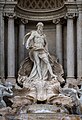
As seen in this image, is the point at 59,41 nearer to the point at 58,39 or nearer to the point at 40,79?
the point at 58,39

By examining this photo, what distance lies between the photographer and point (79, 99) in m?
22.8

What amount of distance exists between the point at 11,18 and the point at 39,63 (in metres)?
3.31

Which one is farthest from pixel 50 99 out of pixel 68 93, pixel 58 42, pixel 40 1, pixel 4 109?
pixel 40 1

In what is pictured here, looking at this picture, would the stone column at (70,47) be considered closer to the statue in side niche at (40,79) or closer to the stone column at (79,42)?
the stone column at (79,42)

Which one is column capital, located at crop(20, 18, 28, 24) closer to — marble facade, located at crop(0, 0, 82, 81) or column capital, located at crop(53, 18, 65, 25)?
marble facade, located at crop(0, 0, 82, 81)

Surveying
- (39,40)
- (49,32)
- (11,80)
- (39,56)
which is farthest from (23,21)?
(11,80)

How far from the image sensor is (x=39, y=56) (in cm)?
2506

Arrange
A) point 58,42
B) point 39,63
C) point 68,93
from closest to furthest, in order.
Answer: point 68,93 < point 39,63 < point 58,42

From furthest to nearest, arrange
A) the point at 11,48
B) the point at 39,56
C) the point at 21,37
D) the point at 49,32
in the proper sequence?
the point at 49,32
the point at 21,37
the point at 11,48
the point at 39,56

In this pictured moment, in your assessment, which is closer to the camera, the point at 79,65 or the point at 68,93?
the point at 68,93

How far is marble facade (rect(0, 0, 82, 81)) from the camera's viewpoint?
85.1ft

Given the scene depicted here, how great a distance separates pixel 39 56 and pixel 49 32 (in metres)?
3.57

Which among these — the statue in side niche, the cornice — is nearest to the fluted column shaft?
the cornice

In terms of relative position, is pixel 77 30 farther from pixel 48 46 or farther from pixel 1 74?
pixel 1 74
